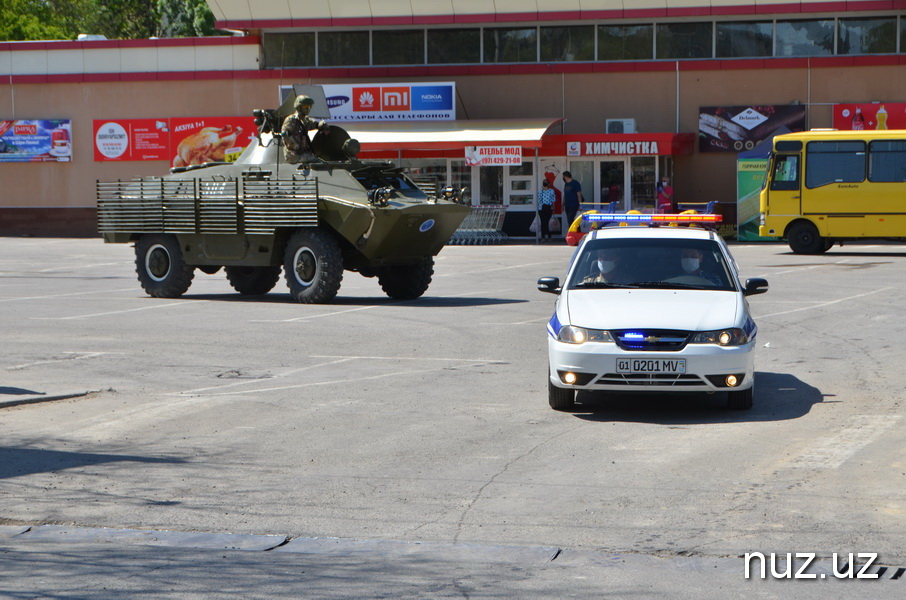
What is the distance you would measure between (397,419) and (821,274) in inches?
626

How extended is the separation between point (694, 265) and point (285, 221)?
952 cm

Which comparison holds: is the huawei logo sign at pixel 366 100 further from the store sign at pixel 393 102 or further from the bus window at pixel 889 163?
the bus window at pixel 889 163

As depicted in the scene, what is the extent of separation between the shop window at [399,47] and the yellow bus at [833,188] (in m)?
12.8

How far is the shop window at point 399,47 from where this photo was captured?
3953 cm

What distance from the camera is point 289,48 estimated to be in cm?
4009

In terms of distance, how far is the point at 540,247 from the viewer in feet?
114

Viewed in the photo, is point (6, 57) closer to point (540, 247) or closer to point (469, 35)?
point (469, 35)

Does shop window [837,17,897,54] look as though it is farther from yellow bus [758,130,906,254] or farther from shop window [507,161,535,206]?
shop window [507,161,535,206]

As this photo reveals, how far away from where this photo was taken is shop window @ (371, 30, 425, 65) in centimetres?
3953

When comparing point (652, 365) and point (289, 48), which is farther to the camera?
point (289, 48)

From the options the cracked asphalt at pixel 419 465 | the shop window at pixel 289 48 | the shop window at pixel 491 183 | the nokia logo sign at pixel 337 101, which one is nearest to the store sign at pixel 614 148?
the shop window at pixel 491 183

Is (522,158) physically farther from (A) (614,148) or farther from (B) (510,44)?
(B) (510,44)

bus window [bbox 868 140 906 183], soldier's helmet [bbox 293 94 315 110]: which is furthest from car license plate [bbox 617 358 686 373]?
bus window [bbox 868 140 906 183]

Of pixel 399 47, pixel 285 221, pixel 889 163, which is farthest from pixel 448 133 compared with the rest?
pixel 285 221
